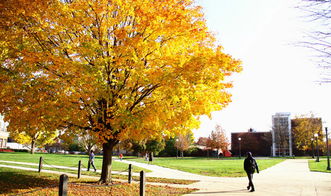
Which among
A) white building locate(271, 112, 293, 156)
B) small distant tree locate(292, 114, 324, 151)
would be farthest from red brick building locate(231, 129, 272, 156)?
small distant tree locate(292, 114, 324, 151)

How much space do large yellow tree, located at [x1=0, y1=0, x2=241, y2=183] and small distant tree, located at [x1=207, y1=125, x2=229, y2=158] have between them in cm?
6182

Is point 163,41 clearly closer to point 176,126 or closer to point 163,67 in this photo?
point 163,67

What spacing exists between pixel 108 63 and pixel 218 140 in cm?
6437

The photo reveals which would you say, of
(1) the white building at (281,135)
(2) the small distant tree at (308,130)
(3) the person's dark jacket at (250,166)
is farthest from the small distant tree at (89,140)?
(1) the white building at (281,135)

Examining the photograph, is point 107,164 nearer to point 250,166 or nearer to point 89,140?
point 89,140

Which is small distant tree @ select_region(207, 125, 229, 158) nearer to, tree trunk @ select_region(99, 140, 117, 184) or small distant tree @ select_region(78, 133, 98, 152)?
small distant tree @ select_region(78, 133, 98, 152)

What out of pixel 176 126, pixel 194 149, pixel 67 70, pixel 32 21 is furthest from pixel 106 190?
pixel 194 149

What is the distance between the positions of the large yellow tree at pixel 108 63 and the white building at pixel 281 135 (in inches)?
2668

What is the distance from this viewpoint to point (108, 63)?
10117mm

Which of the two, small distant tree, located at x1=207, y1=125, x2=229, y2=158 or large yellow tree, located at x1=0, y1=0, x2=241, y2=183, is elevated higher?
large yellow tree, located at x1=0, y1=0, x2=241, y2=183

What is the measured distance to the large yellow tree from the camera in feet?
29.2

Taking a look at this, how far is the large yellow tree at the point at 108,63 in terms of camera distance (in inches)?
351

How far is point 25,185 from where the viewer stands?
38.6 feet

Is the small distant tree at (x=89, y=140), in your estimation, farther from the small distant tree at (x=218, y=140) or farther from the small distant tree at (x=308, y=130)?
the small distant tree at (x=308, y=130)
